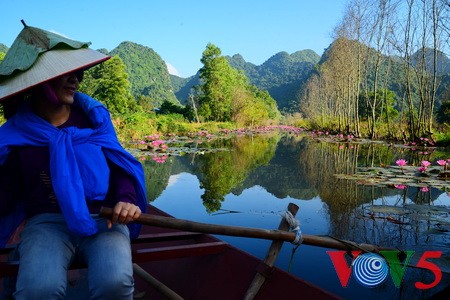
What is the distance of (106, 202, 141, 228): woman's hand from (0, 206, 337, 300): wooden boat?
31 centimetres

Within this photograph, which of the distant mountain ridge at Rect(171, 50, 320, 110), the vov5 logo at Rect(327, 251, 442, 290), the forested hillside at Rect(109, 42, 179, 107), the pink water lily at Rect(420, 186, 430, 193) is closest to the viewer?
the vov5 logo at Rect(327, 251, 442, 290)

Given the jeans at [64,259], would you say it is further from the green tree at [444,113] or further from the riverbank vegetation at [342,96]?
the green tree at [444,113]

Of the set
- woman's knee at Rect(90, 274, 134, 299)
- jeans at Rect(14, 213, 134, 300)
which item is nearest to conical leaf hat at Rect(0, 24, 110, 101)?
jeans at Rect(14, 213, 134, 300)

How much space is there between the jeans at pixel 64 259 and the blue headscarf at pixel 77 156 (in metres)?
0.10

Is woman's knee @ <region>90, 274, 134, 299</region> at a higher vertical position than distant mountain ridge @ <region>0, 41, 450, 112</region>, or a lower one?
lower

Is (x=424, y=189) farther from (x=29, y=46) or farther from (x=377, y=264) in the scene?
(x=29, y=46)

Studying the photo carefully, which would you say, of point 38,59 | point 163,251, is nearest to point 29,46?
point 38,59

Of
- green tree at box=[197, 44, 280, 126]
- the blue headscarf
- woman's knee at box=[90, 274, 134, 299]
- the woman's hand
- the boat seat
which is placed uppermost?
green tree at box=[197, 44, 280, 126]

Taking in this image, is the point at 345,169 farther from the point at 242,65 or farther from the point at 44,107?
the point at 242,65

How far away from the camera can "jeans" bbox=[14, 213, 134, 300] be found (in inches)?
56.4

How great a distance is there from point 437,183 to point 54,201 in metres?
6.40

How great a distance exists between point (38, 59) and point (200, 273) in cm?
152

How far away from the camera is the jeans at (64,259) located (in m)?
1.43

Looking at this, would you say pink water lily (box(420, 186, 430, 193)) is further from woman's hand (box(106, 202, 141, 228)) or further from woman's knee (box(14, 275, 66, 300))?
woman's knee (box(14, 275, 66, 300))
